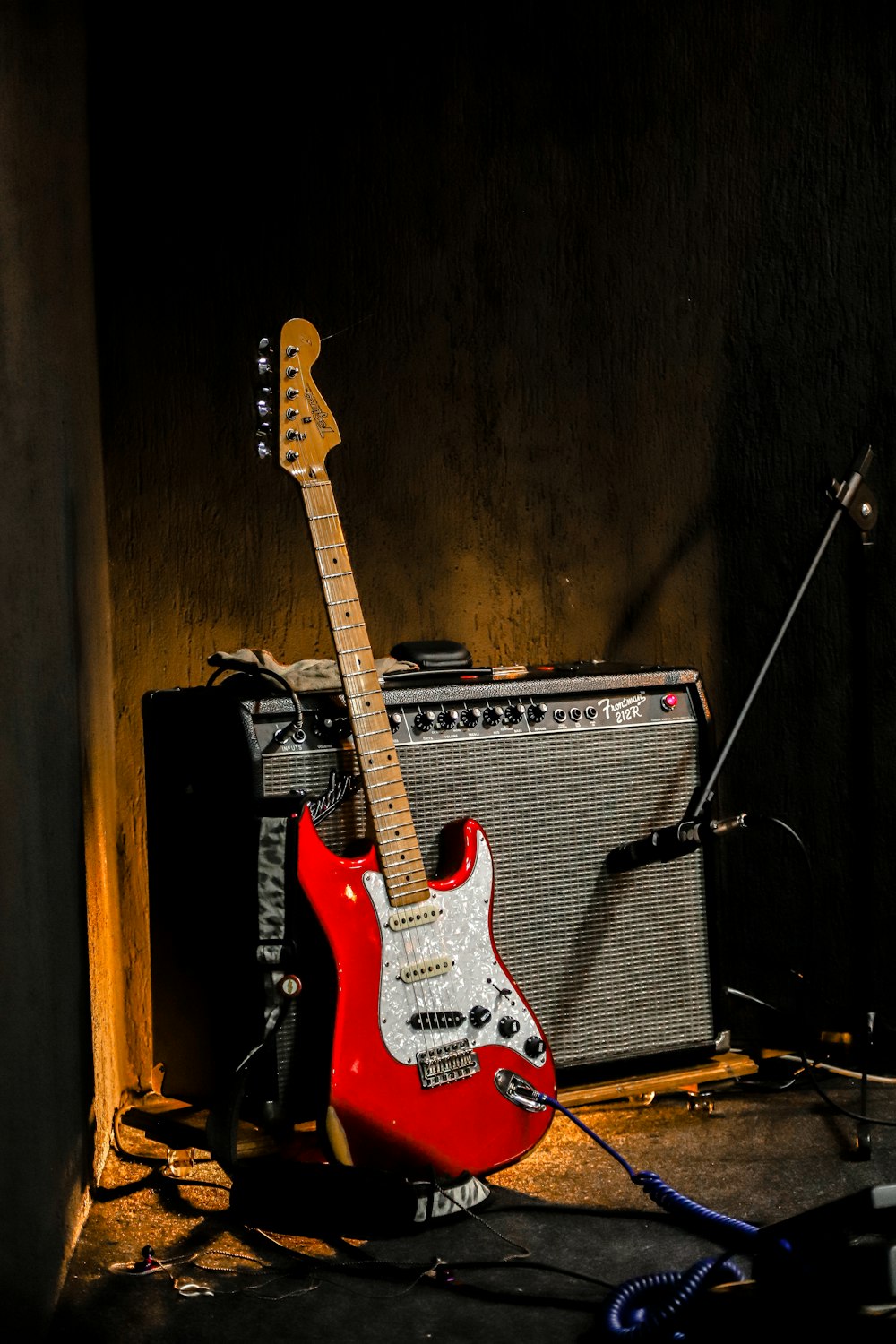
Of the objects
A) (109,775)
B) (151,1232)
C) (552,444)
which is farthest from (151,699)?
(552,444)

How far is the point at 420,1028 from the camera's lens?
187cm

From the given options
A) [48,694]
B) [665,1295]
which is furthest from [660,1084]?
[48,694]

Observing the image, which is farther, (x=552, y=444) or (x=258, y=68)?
(x=552, y=444)

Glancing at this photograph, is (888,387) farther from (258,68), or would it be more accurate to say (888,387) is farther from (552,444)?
(258,68)

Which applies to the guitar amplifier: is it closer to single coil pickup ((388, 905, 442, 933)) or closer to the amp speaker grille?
the amp speaker grille

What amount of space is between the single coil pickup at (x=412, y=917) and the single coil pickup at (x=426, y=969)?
0.05 meters

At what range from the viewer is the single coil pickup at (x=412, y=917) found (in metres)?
1.89

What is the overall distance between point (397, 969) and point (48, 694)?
63cm

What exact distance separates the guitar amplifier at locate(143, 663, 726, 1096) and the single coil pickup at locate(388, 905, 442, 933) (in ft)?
0.49

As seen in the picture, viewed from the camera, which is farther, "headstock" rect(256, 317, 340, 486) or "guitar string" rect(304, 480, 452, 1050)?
"headstock" rect(256, 317, 340, 486)

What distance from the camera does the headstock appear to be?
6.60 ft

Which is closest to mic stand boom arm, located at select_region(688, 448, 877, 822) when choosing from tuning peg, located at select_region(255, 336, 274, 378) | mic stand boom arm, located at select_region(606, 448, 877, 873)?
mic stand boom arm, located at select_region(606, 448, 877, 873)

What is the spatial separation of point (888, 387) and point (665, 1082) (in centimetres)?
143

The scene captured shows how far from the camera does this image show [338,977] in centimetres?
183
